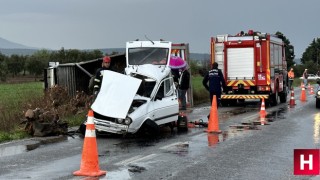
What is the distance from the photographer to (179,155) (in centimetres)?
948

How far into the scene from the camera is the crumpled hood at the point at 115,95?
11.5 m

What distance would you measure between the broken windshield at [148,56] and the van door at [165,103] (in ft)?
3.13

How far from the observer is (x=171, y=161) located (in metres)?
8.80

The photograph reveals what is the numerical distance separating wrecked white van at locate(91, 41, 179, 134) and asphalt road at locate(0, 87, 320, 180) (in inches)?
15.1

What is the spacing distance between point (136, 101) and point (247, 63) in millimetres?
11538

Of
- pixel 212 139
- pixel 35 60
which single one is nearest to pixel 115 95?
pixel 212 139

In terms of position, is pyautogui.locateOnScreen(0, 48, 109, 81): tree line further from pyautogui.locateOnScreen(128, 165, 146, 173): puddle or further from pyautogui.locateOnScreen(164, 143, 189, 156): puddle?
pyautogui.locateOnScreen(128, 165, 146, 173): puddle

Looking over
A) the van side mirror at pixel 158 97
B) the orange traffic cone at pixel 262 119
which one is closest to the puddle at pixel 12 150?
the van side mirror at pixel 158 97

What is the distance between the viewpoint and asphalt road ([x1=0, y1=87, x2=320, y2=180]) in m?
7.81

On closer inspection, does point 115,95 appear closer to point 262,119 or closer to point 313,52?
point 262,119

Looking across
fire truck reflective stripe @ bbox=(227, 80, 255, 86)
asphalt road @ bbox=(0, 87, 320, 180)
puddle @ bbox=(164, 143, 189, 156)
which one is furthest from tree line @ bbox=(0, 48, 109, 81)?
puddle @ bbox=(164, 143, 189, 156)

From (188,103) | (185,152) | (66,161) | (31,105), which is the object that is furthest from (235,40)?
(66,161)

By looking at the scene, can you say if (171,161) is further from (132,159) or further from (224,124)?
(224,124)

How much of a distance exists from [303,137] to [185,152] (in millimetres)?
3690
